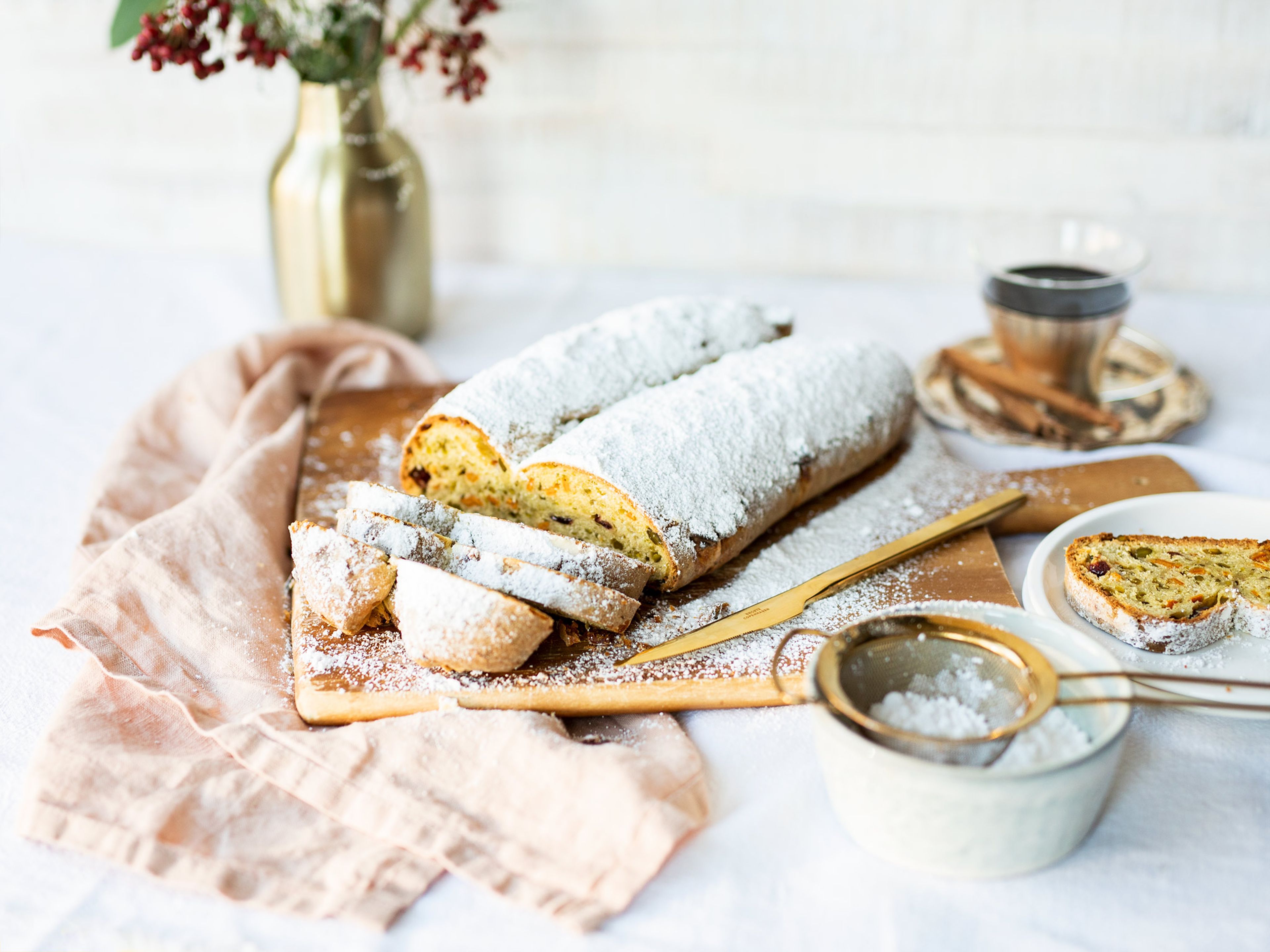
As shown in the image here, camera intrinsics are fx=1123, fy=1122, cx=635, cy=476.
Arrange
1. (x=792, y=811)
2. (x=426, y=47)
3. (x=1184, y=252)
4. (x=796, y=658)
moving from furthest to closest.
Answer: (x=1184, y=252)
(x=426, y=47)
(x=796, y=658)
(x=792, y=811)

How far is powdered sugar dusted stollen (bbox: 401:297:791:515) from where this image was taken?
154cm

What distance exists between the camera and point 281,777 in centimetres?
112

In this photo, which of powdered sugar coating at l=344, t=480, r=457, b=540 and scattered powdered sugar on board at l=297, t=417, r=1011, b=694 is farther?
powdered sugar coating at l=344, t=480, r=457, b=540

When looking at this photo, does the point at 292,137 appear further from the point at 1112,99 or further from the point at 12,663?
the point at 1112,99

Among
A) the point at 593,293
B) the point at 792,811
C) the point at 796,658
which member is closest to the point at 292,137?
the point at 593,293

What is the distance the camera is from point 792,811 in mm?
1109

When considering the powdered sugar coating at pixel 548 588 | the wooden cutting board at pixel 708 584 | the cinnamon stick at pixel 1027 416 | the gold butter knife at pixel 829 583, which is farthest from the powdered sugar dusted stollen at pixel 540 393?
the cinnamon stick at pixel 1027 416

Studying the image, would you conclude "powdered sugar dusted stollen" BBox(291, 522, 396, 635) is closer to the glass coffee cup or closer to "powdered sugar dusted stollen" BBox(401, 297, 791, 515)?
"powdered sugar dusted stollen" BBox(401, 297, 791, 515)

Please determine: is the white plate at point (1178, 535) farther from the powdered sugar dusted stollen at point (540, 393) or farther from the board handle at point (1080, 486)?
the powdered sugar dusted stollen at point (540, 393)

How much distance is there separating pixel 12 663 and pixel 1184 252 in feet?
A: 7.63

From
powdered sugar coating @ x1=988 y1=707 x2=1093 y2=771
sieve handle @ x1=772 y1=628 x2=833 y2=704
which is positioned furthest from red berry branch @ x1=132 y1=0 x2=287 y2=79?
powdered sugar coating @ x1=988 y1=707 x2=1093 y2=771

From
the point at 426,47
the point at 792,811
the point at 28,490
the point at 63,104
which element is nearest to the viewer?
the point at 792,811

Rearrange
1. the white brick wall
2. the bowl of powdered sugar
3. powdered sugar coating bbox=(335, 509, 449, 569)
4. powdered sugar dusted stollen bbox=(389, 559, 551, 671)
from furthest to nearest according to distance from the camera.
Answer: the white brick wall < powdered sugar coating bbox=(335, 509, 449, 569) < powdered sugar dusted stollen bbox=(389, 559, 551, 671) < the bowl of powdered sugar

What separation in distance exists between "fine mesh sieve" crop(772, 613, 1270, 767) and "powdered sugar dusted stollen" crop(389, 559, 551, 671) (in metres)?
0.28
